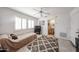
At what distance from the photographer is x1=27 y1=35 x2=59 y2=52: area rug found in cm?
170

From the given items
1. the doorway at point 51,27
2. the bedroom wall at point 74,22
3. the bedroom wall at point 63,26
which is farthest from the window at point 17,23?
the bedroom wall at point 74,22

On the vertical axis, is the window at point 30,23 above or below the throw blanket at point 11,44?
above

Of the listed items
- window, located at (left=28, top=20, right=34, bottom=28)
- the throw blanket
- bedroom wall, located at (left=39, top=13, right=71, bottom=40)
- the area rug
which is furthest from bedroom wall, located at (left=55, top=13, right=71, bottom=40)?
the throw blanket

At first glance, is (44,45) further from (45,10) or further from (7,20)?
(7,20)

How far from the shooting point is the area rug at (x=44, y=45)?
66.8 inches

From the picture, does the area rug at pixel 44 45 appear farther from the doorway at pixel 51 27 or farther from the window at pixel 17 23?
the window at pixel 17 23

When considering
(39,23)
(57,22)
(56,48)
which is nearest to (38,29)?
(39,23)

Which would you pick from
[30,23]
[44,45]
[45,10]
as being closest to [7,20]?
[30,23]

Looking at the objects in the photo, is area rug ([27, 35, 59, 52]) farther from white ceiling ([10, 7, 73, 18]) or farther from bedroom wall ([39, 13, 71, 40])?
white ceiling ([10, 7, 73, 18])

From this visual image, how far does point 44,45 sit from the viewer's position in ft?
5.80

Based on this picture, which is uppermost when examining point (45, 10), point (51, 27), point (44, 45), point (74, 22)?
point (45, 10)

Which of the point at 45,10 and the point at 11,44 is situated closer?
the point at 11,44
